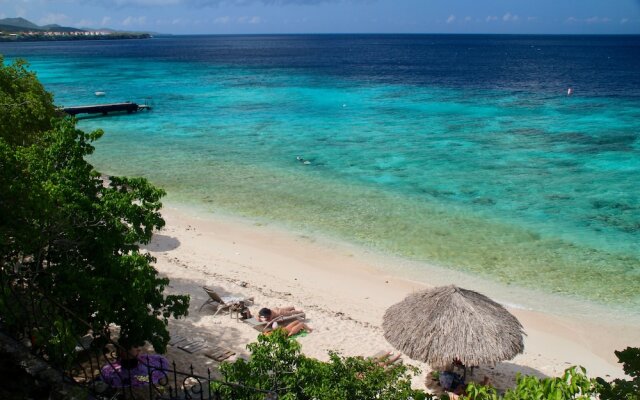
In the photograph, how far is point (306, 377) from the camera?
23.2 ft

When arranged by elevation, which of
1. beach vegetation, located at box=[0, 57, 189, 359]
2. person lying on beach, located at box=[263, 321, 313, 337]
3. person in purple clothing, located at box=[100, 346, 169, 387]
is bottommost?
person lying on beach, located at box=[263, 321, 313, 337]

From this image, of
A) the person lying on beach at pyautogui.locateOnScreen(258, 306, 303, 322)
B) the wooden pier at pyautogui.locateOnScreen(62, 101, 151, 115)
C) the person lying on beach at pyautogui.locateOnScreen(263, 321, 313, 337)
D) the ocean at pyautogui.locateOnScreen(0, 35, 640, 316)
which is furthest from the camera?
the wooden pier at pyautogui.locateOnScreen(62, 101, 151, 115)

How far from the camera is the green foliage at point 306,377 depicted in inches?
268

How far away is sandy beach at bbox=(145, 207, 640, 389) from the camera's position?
13.0m

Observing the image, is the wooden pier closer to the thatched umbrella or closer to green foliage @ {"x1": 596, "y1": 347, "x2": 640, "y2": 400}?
the thatched umbrella

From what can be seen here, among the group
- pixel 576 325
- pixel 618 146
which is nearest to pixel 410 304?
pixel 576 325

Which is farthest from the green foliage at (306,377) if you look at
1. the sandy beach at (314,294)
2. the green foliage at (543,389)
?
the sandy beach at (314,294)

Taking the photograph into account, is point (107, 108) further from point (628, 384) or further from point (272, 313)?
→ point (628, 384)

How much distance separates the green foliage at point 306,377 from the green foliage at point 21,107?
8.17 m

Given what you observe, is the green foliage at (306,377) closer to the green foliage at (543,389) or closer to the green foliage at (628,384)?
the green foliage at (543,389)

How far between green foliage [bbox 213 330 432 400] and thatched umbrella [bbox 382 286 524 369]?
12.6 feet

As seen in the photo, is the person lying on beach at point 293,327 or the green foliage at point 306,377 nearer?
the green foliage at point 306,377

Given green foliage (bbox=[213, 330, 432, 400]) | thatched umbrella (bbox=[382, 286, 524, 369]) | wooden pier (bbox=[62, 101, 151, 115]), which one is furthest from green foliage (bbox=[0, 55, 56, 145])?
wooden pier (bbox=[62, 101, 151, 115])

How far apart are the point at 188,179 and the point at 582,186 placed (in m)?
21.6
